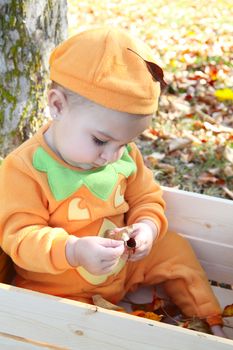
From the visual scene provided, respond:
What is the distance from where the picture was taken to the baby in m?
1.31

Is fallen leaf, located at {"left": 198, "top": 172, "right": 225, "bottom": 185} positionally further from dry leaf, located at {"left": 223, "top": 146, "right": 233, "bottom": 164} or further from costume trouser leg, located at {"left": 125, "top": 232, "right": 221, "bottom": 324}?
costume trouser leg, located at {"left": 125, "top": 232, "right": 221, "bottom": 324}

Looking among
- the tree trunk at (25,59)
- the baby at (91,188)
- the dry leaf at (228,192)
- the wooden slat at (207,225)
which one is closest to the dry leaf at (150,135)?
the dry leaf at (228,192)

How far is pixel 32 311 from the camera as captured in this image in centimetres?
125

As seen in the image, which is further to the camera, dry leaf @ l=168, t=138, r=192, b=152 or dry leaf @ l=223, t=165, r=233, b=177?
dry leaf @ l=168, t=138, r=192, b=152

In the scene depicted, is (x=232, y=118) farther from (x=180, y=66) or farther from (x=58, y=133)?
(x=58, y=133)

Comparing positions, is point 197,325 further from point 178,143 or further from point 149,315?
point 178,143

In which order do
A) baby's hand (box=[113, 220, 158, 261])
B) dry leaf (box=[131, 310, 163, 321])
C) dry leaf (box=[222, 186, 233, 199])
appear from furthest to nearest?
dry leaf (box=[222, 186, 233, 199]) < dry leaf (box=[131, 310, 163, 321]) < baby's hand (box=[113, 220, 158, 261])

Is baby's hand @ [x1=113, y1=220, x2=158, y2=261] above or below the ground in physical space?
above

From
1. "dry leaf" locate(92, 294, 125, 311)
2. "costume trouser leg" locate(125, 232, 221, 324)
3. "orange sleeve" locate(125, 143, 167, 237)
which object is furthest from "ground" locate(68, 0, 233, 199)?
"dry leaf" locate(92, 294, 125, 311)

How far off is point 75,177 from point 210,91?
6.83 feet

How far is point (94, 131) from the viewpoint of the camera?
4.38 feet

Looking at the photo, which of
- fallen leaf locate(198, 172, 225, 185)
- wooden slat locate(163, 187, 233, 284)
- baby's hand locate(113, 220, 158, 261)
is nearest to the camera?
baby's hand locate(113, 220, 158, 261)

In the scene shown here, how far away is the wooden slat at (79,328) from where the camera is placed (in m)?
1.16

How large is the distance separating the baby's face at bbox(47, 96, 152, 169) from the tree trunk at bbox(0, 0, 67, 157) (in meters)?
0.78
